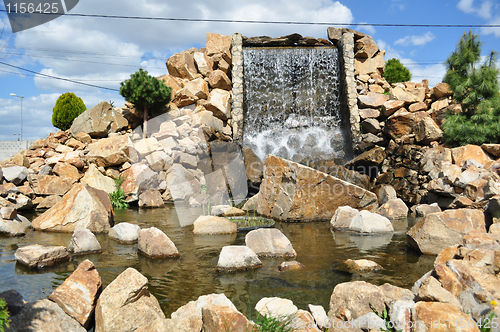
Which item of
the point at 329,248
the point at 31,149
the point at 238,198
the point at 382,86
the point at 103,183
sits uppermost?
the point at 382,86

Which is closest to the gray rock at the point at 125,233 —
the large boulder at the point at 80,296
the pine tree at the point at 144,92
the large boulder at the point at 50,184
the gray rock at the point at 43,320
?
the large boulder at the point at 80,296

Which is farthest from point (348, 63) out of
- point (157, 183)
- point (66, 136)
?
point (66, 136)

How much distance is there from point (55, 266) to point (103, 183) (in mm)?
7130

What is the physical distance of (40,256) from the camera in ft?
15.6

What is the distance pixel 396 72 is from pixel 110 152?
58.2 feet

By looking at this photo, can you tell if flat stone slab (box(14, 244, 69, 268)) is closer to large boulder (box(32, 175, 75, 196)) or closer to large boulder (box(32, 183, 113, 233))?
large boulder (box(32, 183, 113, 233))

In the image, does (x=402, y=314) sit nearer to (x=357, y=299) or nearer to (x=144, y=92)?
(x=357, y=299)

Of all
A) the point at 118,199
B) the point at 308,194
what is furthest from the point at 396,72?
the point at 118,199

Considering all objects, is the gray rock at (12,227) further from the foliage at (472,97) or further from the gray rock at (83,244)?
the foliage at (472,97)

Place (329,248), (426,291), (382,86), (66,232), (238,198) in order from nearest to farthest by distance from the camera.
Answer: (426,291) → (329,248) → (66,232) → (238,198) → (382,86)

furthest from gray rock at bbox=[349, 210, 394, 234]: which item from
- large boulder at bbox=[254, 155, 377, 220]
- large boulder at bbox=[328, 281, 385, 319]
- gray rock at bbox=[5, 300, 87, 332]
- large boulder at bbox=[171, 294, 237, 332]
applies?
gray rock at bbox=[5, 300, 87, 332]

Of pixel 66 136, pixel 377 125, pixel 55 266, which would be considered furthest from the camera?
pixel 66 136

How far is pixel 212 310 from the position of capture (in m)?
2.75

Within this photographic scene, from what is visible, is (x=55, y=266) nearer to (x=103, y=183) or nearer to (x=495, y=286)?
(x=495, y=286)
